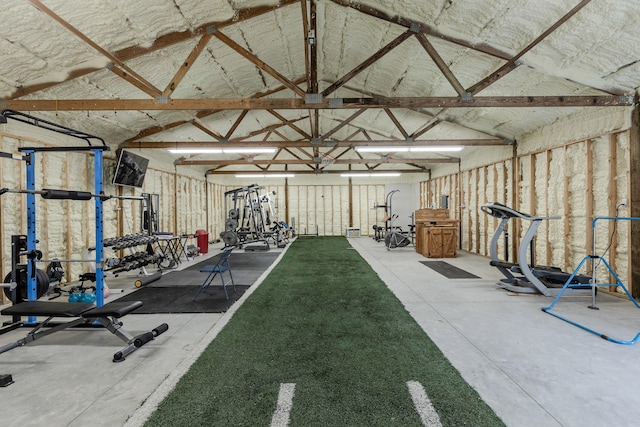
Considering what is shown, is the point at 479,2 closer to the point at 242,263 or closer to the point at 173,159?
the point at 242,263

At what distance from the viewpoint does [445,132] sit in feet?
27.3

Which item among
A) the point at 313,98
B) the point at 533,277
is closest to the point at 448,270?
the point at 533,277

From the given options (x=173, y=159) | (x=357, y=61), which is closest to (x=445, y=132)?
(x=357, y=61)

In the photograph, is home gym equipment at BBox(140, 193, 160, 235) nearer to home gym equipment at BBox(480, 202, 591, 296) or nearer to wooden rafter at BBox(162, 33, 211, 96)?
wooden rafter at BBox(162, 33, 211, 96)

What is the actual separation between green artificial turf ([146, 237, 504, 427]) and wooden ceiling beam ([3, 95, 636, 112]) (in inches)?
120

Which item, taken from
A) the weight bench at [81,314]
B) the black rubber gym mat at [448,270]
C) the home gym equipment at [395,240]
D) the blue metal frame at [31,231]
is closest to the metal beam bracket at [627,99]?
the black rubber gym mat at [448,270]

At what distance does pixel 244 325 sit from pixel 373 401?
1936 millimetres

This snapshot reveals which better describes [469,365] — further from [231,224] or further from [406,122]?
[231,224]

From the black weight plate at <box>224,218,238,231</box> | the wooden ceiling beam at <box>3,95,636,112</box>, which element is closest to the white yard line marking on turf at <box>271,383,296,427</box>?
the wooden ceiling beam at <box>3,95,636,112</box>

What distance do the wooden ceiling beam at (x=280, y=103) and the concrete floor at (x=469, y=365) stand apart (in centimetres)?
303

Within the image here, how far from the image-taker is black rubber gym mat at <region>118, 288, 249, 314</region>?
416cm

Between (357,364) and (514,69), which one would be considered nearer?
(357,364)

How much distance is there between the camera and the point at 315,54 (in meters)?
4.34

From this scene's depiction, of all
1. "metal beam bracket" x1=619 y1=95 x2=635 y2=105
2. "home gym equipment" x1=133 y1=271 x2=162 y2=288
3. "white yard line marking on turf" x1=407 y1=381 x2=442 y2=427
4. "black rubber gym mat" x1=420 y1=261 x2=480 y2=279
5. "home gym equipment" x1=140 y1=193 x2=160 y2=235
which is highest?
"metal beam bracket" x1=619 y1=95 x2=635 y2=105
